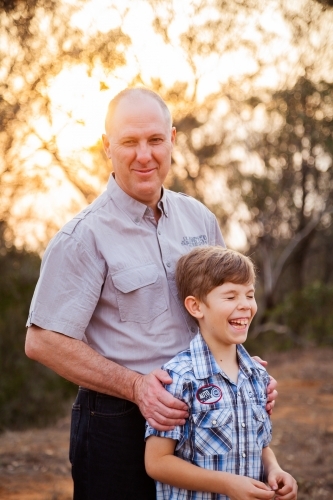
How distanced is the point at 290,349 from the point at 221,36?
28.2ft

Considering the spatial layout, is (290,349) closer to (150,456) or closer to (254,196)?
(254,196)

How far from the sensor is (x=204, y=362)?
2.70 meters

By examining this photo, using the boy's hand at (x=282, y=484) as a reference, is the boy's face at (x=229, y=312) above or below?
above

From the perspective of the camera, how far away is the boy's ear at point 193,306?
109 inches

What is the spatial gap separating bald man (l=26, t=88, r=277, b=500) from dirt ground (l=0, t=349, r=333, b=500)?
2.70 m

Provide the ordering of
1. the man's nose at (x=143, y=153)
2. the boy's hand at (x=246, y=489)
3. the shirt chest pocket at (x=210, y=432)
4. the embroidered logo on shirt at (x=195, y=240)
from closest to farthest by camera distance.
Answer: the boy's hand at (x=246, y=489), the shirt chest pocket at (x=210, y=432), the man's nose at (x=143, y=153), the embroidered logo on shirt at (x=195, y=240)

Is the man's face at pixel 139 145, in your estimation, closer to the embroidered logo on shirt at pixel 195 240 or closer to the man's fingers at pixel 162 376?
the embroidered logo on shirt at pixel 195 240

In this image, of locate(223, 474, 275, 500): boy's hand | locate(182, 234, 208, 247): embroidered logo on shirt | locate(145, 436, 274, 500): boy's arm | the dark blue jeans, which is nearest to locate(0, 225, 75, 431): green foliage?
locate(182, 234, 208, 247): embroidered logo on shirt

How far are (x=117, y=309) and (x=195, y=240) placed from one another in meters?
0.53

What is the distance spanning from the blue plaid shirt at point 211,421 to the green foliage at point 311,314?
1348 cm

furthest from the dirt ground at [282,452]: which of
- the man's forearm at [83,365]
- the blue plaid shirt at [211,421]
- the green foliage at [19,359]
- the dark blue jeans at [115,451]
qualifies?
the blue plaid shirt at [211,421]

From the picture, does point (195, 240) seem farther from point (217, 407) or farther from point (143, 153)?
point (217, 407)

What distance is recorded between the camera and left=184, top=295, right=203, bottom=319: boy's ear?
2.77 meters

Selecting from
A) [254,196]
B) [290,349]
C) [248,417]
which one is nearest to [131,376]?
[248,417]
